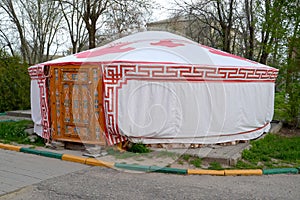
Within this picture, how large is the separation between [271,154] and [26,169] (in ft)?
14.1

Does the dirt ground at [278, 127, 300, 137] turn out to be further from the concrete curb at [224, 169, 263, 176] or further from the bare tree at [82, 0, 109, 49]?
the bare tree at [82, 0, 109, 49]

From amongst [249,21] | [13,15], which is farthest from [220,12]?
[13,15]

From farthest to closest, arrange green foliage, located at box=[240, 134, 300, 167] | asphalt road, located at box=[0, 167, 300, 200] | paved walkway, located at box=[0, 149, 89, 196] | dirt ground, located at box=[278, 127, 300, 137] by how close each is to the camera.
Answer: dirt ground, located at box=[278, 127, 300, 137] → green foliage, located at box=[240, 134, 300, 167] → paved walkway, located at box=[0, 149, 89, 196] → asphalt road, located at box=[0, 167, 300, 200]

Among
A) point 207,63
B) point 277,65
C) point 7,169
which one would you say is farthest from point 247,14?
point 7,169

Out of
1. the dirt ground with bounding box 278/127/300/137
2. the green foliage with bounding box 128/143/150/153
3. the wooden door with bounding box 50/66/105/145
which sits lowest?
the dirt ground with bounding box 278/127/300/137

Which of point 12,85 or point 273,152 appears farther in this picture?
point 12,85

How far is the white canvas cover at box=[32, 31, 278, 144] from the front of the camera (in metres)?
5.46

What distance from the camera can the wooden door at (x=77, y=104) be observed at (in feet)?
18.0

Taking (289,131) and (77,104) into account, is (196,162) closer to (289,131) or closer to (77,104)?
(77,104)

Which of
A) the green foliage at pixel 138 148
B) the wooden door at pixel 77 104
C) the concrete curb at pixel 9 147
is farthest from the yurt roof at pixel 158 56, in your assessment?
the concrete curb at pixel 9 147

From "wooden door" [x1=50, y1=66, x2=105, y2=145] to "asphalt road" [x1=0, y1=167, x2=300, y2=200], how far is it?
1.16m

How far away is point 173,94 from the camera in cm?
563

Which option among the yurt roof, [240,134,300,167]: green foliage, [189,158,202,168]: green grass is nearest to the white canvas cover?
the yurt roof

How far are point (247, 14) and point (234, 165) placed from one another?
399 inches
